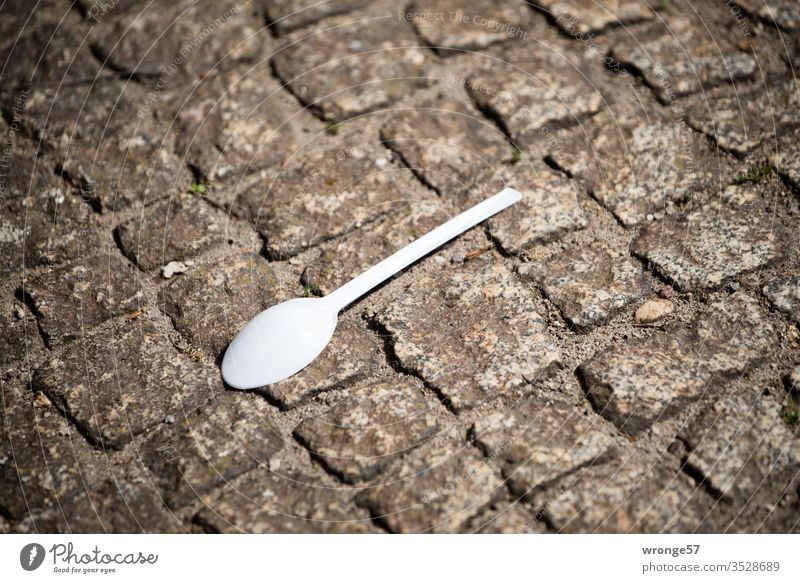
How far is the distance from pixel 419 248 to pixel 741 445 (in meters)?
0.97

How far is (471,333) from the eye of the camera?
74.4 inches

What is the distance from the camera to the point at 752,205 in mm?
2113

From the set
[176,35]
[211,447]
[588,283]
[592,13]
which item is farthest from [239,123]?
[592,13]

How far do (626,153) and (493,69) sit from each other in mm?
605

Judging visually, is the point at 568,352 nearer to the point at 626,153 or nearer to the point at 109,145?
the point at 626,153

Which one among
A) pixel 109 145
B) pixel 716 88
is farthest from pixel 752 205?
pixel 109 145

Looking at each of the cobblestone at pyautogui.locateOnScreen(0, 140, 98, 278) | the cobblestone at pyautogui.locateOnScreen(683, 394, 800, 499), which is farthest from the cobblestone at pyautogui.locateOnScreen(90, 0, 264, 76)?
the cobblestone at pyautogui.locateOnScreen(683, 394, 800, 499)

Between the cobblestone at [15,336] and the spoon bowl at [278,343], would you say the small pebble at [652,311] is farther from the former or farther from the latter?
the cobblestone at [15,336]

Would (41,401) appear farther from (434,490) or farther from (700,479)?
(700,479)

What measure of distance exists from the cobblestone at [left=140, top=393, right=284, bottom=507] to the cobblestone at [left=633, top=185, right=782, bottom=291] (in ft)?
3.98

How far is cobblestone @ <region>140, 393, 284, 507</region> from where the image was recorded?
5.41ft

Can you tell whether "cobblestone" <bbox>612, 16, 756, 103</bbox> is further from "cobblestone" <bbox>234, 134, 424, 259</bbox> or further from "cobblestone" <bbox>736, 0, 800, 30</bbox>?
"cobblestone" <bbox>234, 134, 424, 259</bbox>

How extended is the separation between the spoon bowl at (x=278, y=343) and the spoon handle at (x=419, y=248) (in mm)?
63
